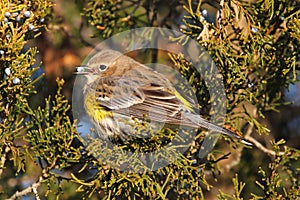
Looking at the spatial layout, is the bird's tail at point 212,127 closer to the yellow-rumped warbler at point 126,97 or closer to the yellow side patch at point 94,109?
the yellow-rumped warbler at point 126,97

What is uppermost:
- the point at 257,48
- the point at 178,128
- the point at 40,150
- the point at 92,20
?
the point at 257,48

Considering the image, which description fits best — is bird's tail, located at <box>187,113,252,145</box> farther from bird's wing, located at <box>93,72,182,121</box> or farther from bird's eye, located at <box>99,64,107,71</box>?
bird's eye, located at <box>99,64,107,71</box>

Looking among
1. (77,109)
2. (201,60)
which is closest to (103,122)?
(77,109)

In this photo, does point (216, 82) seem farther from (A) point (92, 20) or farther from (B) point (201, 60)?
(A) point (92, 20)

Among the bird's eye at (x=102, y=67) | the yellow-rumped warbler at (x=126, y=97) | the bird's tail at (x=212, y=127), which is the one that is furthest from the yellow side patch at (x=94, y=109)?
the bird's tail at (x=212, y=127)

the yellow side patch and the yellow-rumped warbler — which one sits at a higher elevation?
the yellow-rumped warbler

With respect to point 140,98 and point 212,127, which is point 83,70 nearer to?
point 140,98

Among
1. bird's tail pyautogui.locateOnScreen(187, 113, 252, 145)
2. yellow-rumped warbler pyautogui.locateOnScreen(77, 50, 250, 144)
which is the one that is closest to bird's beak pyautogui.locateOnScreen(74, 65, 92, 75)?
yellow-rumped warbler pyautogui.locateOnScreen(77, 50, 250, 144)

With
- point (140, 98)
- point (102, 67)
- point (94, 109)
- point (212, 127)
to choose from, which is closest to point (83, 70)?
point (102, 67)
